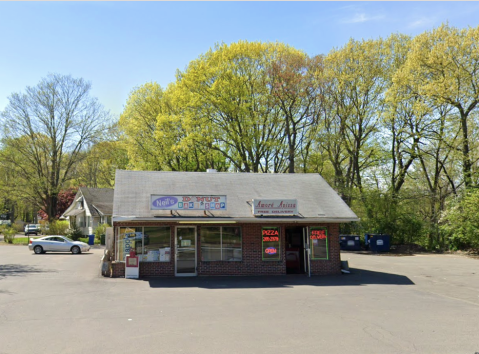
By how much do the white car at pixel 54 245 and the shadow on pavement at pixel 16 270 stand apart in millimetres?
9435

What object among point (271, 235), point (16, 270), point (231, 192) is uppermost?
point (231, 192)

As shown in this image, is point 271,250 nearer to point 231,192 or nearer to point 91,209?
point 231,192

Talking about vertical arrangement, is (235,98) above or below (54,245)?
above

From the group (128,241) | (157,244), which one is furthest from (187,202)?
(128,241)

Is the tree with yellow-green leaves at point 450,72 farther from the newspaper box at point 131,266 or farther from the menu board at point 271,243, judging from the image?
the newspaper box at point 131,266

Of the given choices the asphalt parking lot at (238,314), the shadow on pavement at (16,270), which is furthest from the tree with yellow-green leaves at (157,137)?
the asphalt parking lot at (238,314)

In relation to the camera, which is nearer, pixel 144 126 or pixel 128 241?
pixel 128 241

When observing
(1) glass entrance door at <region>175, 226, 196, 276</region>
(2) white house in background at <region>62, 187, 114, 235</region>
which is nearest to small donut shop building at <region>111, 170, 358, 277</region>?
(1) glass entrance door at <region>175, 226, 196, 276</region>

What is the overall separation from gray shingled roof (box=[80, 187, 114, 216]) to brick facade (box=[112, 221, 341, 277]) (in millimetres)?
25006

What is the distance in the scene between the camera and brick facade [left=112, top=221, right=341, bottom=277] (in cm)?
1867

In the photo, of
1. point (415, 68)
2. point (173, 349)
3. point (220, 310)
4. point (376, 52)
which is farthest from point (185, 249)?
point (376, 52)

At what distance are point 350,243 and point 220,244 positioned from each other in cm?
1756

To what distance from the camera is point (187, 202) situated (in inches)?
722

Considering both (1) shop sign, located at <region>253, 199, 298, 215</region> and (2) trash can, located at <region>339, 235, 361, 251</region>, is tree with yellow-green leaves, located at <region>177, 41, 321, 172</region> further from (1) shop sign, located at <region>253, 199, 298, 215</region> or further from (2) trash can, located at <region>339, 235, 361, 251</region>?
(1) shop sign, located at <region>253, 199, 298, 215</region>
